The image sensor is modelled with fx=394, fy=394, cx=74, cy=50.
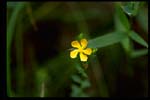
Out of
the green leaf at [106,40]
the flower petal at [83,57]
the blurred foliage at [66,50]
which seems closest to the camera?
the flower petal at [83,57]

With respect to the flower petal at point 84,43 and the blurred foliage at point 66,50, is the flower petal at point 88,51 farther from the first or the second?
the blurred foliage at point 66,50

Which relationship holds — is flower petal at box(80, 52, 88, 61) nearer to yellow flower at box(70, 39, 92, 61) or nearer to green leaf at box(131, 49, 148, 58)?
yellow flower at box(70, 39, 92, 61)

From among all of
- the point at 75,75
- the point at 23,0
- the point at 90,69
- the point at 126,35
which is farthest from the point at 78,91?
the point at 23,0

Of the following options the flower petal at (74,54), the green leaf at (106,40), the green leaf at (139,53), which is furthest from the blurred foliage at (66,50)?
the flower petal at (74,54)

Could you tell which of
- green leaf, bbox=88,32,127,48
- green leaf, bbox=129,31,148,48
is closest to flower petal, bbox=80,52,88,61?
green leaf, bbox=88,32,127,48

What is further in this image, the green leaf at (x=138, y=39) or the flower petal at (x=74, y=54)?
the green leaf at (x=138, y=39)

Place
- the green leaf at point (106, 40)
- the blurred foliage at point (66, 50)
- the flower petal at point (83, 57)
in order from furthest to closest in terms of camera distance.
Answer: the blurred foliage at point (66, 50) → the green leaf at point (106, 40) → the flower petal at point (83, 57)

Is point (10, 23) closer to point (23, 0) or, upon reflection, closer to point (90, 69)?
point (23, 0)
